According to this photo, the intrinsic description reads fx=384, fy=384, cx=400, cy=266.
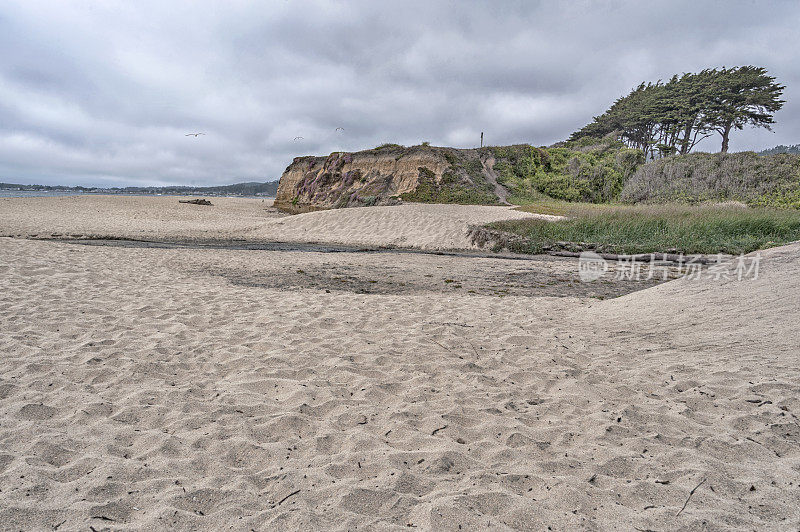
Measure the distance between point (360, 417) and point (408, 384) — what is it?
701mm

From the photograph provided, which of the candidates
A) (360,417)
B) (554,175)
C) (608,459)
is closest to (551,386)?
(608,459)

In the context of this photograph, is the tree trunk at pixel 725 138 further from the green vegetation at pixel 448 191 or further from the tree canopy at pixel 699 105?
the green vegetation at pixel 448 191

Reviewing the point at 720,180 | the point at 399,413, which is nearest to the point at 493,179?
the point at 720,180

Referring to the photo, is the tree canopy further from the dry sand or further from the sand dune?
the dry sand

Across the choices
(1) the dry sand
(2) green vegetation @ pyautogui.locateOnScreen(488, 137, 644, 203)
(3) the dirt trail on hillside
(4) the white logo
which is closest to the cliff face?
(3) the dirt trail on hillside

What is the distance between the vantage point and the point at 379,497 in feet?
7.14

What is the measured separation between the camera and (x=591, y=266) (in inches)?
442

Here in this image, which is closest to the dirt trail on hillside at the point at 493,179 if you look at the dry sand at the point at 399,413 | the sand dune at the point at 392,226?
the sand dune at the point at 392,226

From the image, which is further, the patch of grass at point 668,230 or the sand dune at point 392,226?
the sand dune at point 392,226

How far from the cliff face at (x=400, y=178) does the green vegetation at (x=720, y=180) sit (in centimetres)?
972

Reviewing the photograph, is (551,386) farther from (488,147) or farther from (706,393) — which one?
(488,147)

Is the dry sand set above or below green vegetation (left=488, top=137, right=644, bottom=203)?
below

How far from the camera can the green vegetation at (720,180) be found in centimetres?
1950

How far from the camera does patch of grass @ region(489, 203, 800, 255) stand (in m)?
12.2
